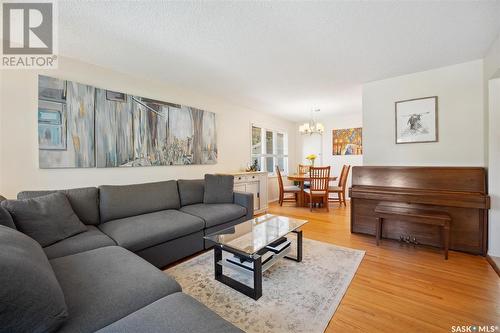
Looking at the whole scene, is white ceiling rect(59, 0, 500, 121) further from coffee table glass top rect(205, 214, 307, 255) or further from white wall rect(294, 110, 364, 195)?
white wall rect(294, 110, 364, 195)

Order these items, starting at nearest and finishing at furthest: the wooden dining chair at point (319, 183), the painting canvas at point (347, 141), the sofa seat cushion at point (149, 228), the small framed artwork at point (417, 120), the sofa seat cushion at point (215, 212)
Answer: the sofa seat cushion at point (149, 228)
the sofa seat cushion at point (215, 212)
the small framed artwork at point (417, 120)
the wooden dining chair at point (319, 183)
the painting canvas at point (347, 141)

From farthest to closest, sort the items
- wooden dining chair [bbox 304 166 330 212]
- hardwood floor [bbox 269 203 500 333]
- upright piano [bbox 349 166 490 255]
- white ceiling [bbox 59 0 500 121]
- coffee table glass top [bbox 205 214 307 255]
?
wooden dining chair [bbox 304 166 330 212], upright piano [bbox 349 166 490 255], coffee table glass top [bbox 205 214 307 255], white ceiling [bbox 59 0 500 121], hardwood floor [bbox 269 203 500 333]

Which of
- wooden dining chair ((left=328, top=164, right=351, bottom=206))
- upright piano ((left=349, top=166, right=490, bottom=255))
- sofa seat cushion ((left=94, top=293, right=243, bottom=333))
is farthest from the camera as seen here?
wooden dining chair ((left=328, top=164, right=351, bottom=206))

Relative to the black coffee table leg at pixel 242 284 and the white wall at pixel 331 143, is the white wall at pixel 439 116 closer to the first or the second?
the white wall at pixel 331 143

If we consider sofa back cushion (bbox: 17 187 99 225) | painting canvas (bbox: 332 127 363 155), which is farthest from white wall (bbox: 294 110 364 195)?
sofa back cushion (bbox: 17 187 99 225)

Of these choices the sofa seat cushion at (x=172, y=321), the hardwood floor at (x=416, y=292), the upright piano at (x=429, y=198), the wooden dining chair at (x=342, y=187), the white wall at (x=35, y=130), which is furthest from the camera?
the wooden dining chair at (x=342, y=187)

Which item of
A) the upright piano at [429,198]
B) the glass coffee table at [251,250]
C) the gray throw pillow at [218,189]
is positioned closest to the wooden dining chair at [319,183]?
the upright piano at [429,198]

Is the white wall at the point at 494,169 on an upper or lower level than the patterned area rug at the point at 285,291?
upper

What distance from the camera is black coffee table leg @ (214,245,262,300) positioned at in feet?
5.40

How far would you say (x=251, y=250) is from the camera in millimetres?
1708

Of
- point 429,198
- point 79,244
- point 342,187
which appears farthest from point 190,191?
point 342,187

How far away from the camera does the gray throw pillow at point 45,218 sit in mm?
1623

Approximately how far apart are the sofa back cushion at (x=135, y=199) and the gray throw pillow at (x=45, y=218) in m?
0.38

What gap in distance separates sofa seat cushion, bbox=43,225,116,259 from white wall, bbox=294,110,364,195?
549cm
